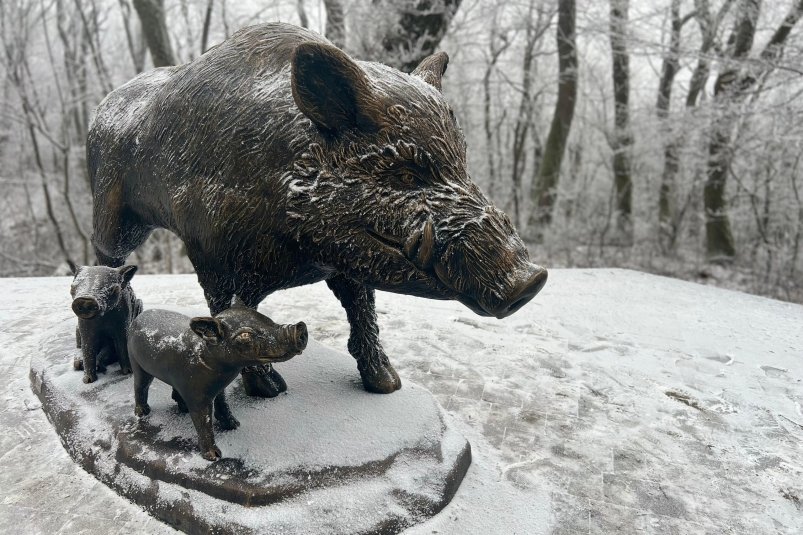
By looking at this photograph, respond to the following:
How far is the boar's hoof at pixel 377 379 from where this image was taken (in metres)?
2.99

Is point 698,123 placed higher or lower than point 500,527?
higher

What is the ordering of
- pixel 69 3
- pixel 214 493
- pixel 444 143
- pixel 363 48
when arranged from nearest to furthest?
pixel 444 143 < pixel 214 493 < pixel 363 48 < pixel 69 3

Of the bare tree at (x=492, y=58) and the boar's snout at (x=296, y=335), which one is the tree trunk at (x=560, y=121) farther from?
the boar's snout at (x=296, y=335)

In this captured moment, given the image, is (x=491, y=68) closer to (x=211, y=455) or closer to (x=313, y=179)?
(x=313, y=179)

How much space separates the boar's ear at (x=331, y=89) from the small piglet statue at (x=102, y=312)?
1.44 meters

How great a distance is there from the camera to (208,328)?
6.91 feet

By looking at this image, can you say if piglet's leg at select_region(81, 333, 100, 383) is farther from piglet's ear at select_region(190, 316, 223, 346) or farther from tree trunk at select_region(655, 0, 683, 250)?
tree trunk at select_region(655, 0, 683, 250)

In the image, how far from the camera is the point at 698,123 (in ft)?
30.2

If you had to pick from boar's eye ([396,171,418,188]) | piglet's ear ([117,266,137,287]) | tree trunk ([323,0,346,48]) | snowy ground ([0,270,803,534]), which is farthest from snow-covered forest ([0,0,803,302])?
boar's eye ([396,171,418,188])

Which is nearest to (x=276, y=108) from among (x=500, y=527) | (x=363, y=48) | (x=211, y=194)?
(x=211, y=194)

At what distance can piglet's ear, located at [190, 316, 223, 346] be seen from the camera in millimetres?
2080

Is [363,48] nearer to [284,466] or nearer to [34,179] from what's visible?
[284,466]

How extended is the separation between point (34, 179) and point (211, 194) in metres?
14.7

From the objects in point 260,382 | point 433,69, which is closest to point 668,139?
point 433,69
